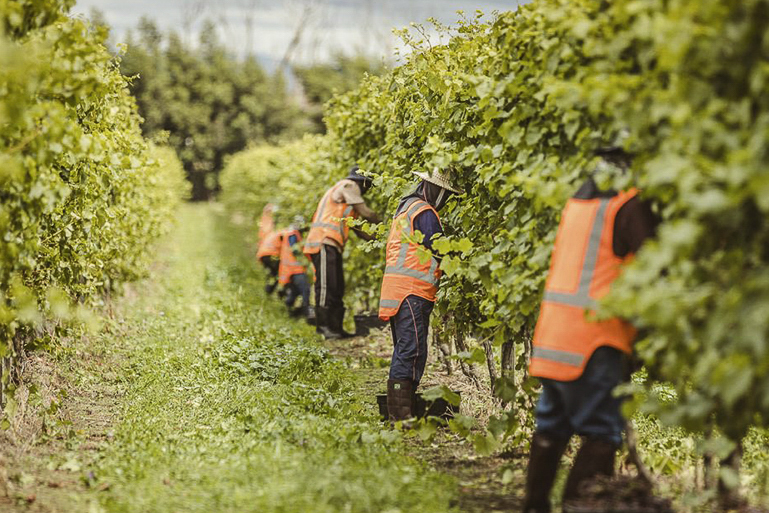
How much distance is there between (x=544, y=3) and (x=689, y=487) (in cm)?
260

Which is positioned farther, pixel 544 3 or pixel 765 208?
pixel 544 3

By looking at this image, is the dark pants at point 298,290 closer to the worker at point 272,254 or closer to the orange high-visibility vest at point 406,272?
the worker at point 272,254

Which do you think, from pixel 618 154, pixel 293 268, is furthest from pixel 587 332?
pixel 293 268

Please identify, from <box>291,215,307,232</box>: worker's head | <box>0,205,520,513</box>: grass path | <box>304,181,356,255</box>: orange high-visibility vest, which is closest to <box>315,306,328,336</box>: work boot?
<box>0,205,520,513</box>: grass path

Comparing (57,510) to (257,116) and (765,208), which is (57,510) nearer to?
(765,208)

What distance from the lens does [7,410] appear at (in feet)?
16.7

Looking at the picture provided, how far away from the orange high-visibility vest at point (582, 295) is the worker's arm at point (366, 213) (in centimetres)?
470

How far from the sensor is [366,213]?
8305mm

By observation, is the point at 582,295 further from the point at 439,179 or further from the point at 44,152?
the point at 44,152

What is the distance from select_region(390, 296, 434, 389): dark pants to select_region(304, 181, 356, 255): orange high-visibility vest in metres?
3.19

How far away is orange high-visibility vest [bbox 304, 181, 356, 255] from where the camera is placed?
901 centimetres

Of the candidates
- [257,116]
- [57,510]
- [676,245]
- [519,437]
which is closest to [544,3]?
[676,245]

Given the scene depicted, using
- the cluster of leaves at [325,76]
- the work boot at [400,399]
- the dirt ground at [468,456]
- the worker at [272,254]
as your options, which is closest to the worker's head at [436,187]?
the work boot at [400,399]

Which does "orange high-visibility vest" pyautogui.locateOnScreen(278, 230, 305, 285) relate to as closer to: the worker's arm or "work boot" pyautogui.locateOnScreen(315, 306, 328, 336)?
"work boot" pyautogui.locateOnScreen(315, 306, 328, 336)
